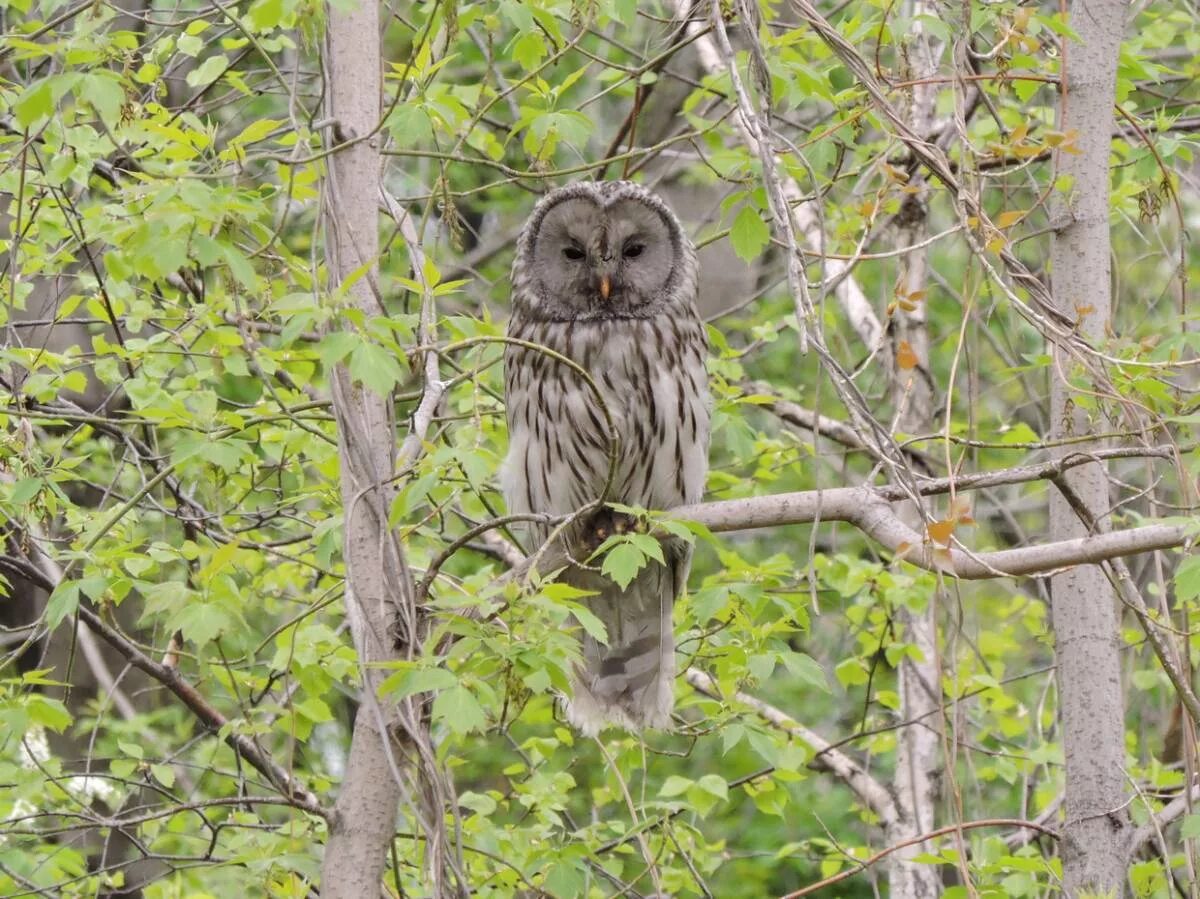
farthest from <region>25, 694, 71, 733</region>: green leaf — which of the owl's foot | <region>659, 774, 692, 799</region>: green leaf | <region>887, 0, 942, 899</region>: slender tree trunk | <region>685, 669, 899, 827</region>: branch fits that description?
<region>887, 0, 942, 899</region>: slender tree trunk

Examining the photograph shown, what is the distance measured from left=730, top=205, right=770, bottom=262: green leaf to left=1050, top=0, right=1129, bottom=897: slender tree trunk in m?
0.67

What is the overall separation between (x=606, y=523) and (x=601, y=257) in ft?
2.21

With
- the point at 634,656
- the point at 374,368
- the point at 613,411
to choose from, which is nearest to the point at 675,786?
the point at 634,656

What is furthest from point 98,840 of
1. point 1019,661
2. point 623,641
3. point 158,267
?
point 158,267

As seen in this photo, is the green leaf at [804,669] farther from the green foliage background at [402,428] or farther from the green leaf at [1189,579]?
the green leaf at [1189,579]

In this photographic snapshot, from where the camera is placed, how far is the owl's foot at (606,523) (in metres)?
3.82

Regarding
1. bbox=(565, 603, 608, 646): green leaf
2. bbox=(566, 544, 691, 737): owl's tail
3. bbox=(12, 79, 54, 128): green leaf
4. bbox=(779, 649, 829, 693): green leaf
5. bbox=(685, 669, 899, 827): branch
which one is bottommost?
bbox=(685, 669, 899, 827): branch

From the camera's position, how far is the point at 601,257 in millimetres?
4062

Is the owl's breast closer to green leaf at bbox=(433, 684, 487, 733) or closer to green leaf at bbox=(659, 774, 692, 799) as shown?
green leaf at bbox=(659, 774, 692, 799)

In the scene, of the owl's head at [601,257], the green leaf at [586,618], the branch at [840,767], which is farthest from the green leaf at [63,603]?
the branch at [840,767]

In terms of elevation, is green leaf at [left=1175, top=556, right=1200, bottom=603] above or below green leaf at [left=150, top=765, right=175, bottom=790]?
above

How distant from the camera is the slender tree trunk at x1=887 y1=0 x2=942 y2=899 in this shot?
4566mm

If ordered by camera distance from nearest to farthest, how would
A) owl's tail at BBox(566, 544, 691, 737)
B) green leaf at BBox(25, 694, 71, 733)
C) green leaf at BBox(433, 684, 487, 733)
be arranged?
green leaf at BBox(433, 684, 487, 733) < green leaf at BBox(25, 694, 71, 733) < owl's tail at BBox(566, 544, 691, 737)

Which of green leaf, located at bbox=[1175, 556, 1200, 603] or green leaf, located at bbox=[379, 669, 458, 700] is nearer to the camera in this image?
green leaf, located at bbox=[379, 669, 458, 700]
